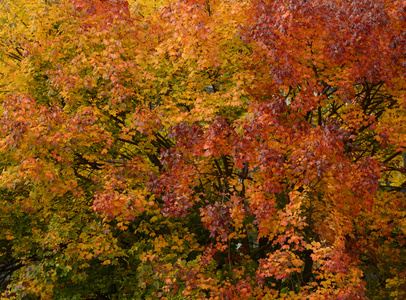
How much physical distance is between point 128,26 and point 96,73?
1906 mm

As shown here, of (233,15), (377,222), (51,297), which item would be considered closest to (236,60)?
(233,15)

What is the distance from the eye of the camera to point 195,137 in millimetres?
10797

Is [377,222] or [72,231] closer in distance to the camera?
[72,231]

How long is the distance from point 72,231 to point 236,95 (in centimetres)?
540

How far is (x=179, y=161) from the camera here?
1111cm

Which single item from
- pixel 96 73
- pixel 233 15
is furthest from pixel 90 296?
pixel 233 15

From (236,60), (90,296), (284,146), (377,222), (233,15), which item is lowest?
(90,296)

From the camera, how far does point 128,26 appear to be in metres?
11.7

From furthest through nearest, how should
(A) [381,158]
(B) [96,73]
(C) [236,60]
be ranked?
(A) [381,158]
(C) [236,60]
(B) [96,73]

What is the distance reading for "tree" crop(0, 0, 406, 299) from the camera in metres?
9.75

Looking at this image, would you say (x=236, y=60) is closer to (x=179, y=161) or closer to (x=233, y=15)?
(x=233, y=15)

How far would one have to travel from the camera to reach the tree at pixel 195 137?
975 cm

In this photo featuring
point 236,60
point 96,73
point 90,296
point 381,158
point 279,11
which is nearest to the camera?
point 279,11

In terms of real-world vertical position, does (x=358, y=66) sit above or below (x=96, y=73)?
above
